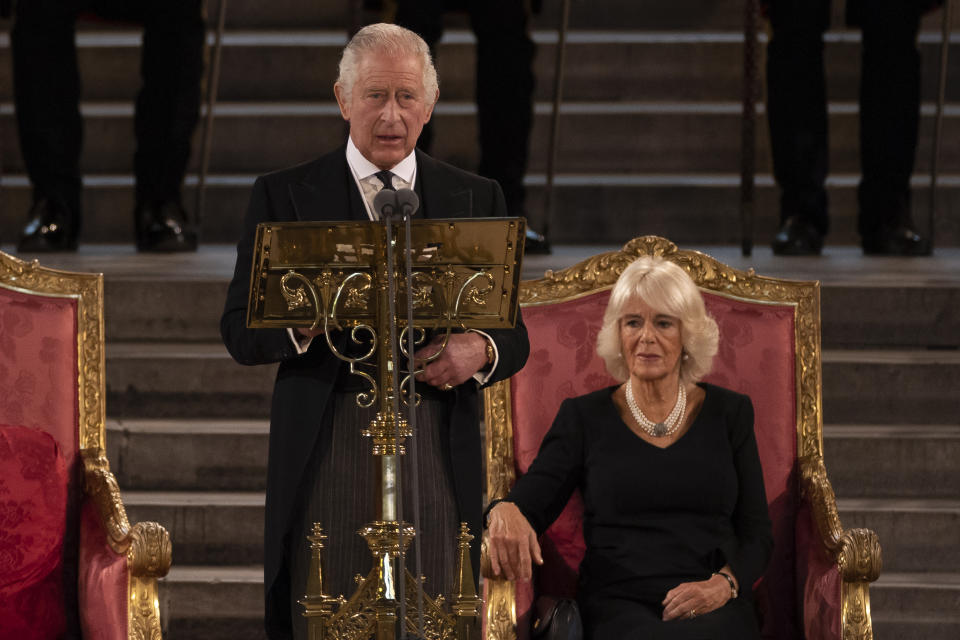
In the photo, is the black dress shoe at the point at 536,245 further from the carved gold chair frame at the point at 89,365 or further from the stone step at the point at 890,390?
the carved gold chair frame at the point at 89,365

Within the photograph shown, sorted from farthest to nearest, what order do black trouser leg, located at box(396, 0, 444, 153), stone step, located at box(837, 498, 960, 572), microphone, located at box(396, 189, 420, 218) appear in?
black trouser leg, located at box(396, 0, 444, 153)
stone step, located at box(837, 498, 960, 572)
microphone, located at box(396, 189, 420, 218)

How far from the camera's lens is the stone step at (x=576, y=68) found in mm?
5566

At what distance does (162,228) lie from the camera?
459 centimetres

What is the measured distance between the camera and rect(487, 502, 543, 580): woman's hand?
225 centimetres

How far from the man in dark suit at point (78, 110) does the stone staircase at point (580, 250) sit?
7.0 inches

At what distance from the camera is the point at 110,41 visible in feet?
19.0

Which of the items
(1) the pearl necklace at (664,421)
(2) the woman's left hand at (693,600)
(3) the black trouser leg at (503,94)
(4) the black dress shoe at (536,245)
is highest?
(3) the black trouser leg at (503,94)

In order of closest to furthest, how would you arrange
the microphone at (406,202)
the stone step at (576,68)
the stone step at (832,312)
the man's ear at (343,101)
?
the microphone at (406,202), the man's ear at (343,101), the stone step at (832,312), the stone step at (576,68)

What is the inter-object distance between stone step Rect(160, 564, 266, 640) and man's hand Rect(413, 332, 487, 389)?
1.47 metres

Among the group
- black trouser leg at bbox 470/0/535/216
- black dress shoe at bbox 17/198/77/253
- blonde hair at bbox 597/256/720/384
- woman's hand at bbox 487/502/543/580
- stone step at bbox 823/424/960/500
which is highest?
black trouser leg at bbox 470/0/535/216

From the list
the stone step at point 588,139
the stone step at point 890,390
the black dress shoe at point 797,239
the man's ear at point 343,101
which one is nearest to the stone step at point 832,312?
the stone step at point 890,390

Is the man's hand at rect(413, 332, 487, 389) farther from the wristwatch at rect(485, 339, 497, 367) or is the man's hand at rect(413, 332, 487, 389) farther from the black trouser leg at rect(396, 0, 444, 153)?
the black trouser leg at rect(396, 0, 444, 153)

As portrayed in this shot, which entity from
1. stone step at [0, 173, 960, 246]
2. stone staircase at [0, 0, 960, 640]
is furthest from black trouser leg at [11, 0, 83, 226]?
stone step at [0, 173, 960, 246]

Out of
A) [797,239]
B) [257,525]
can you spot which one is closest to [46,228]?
[257,525]
